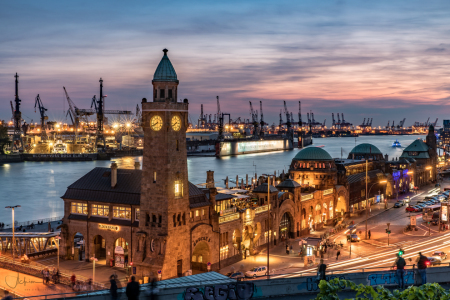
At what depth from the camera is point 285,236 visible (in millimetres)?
61719

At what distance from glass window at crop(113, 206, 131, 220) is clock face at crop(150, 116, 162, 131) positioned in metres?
8.60

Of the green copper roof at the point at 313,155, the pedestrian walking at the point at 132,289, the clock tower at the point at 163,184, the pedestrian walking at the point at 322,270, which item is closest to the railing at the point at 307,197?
the green copper roof at the point at 313,155

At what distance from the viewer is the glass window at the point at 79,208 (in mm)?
49594

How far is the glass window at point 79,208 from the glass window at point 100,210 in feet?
3.60

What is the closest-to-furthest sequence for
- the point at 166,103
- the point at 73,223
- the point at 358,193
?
the point at 166,103, the point at 73,223, the point at 358,193

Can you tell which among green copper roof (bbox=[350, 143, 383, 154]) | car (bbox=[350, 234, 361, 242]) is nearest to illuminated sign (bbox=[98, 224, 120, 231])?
car (bbox=[350, 234, 361, 242])

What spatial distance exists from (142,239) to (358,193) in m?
49.7

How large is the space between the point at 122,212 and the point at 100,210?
106 inches

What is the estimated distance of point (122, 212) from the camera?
47344 mm

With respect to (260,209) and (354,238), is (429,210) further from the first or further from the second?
(260,209)

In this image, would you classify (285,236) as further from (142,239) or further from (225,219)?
(142,239)

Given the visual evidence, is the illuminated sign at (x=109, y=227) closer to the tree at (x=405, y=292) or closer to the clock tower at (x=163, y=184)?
the clock tower at (x=163, y=184)

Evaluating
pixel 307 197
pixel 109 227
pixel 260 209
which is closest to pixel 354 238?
pixel 307 197

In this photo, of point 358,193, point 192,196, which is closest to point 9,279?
point 192,196
